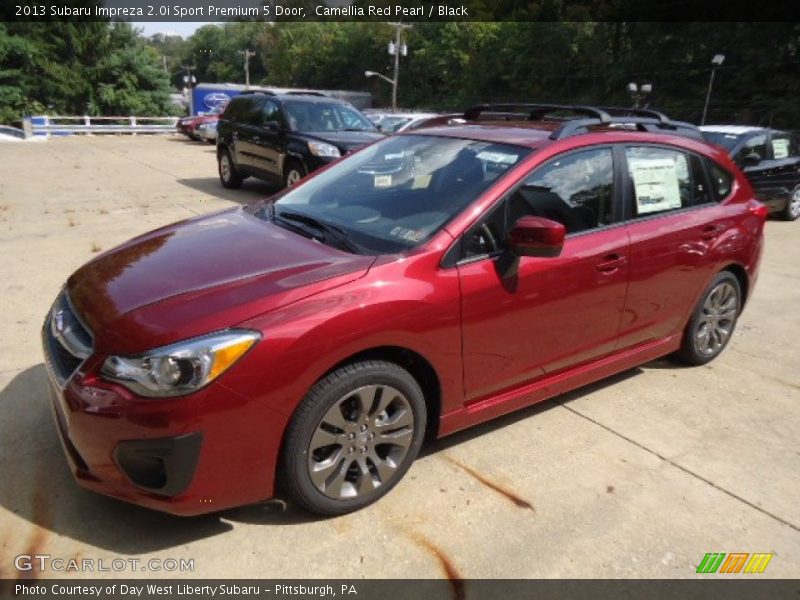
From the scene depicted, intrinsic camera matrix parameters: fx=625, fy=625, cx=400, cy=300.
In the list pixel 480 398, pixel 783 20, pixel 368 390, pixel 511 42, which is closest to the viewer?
pixel 368 390

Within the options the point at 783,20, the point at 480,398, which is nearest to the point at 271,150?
the point at 480,398

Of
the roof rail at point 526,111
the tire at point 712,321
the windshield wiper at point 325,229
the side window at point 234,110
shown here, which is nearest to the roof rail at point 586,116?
the roof rail at point 526,111

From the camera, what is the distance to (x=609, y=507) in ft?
9.37

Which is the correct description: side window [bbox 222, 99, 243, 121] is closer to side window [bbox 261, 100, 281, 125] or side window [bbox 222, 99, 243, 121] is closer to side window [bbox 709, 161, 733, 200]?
side window [bbox 261, 100, 281, 125]

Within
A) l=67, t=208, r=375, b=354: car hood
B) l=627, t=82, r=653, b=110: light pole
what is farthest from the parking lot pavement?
l=627, t=82, r=653, b=110: light pole

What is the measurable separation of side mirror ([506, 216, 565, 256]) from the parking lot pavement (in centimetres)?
108

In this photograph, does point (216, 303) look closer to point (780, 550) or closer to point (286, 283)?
point (286, 283)

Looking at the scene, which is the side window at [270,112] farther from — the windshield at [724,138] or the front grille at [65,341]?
the front grille at [65,341]

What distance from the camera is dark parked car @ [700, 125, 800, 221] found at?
31.2 ft

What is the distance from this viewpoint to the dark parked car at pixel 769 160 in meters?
9.51

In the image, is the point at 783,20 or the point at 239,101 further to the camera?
the point at 783,20

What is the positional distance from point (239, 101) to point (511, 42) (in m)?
52.2

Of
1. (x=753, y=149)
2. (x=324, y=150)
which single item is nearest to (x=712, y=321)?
(x=324, y=150)

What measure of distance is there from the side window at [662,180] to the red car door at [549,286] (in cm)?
21
